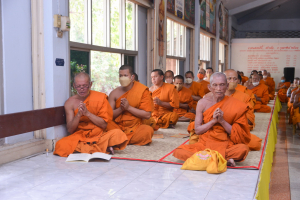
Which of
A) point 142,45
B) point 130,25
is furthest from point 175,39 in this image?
point 130,25

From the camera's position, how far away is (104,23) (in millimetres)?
6438

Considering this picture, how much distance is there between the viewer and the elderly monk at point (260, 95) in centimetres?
945

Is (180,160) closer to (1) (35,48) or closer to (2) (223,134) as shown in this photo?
(2) (223,134)

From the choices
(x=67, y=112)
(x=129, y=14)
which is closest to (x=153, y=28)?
(x=129, y=14)

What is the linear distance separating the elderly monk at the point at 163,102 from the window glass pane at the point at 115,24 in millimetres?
935

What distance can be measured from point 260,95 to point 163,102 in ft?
12.8

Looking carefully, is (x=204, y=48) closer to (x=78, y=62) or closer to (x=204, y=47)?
(x=204, y=47)

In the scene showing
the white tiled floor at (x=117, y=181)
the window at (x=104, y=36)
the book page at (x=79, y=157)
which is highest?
the window at (x=104, y=36)

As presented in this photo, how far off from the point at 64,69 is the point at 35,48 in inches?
19.2

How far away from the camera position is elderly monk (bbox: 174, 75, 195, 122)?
7730 millimetres

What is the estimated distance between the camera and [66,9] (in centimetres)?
496

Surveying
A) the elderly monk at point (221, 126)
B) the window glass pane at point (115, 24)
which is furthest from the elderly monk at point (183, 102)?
the elderly monk at point (221, 126)

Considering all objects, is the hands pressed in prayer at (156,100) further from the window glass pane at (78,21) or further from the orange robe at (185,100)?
the window glass pane at (78,21)

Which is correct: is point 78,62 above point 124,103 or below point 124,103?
above
